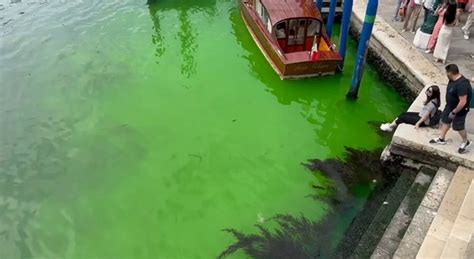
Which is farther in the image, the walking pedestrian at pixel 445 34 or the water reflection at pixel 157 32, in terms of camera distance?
the water reflection at pixel 157 32

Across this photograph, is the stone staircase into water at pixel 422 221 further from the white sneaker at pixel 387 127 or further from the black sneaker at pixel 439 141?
the white sneaker at pixel 387 127

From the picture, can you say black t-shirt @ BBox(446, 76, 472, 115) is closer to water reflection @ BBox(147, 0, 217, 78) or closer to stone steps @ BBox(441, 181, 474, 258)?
stone steps @ BBox(441, 181, 474, 258)

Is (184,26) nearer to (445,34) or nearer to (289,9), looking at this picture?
(289,9)

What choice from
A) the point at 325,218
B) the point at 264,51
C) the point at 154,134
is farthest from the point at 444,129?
the point at 264,51

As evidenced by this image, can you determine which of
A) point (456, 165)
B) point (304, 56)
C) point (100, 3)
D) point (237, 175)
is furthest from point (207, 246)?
point (100, 3)

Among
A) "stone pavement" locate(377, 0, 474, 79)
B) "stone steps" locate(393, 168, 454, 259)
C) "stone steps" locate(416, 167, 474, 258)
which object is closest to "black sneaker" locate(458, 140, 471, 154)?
"stone steps" locate(416, 167, 474, 258)

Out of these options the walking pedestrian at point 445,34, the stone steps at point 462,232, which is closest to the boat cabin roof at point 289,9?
the walking pedestrian at point 445,34
